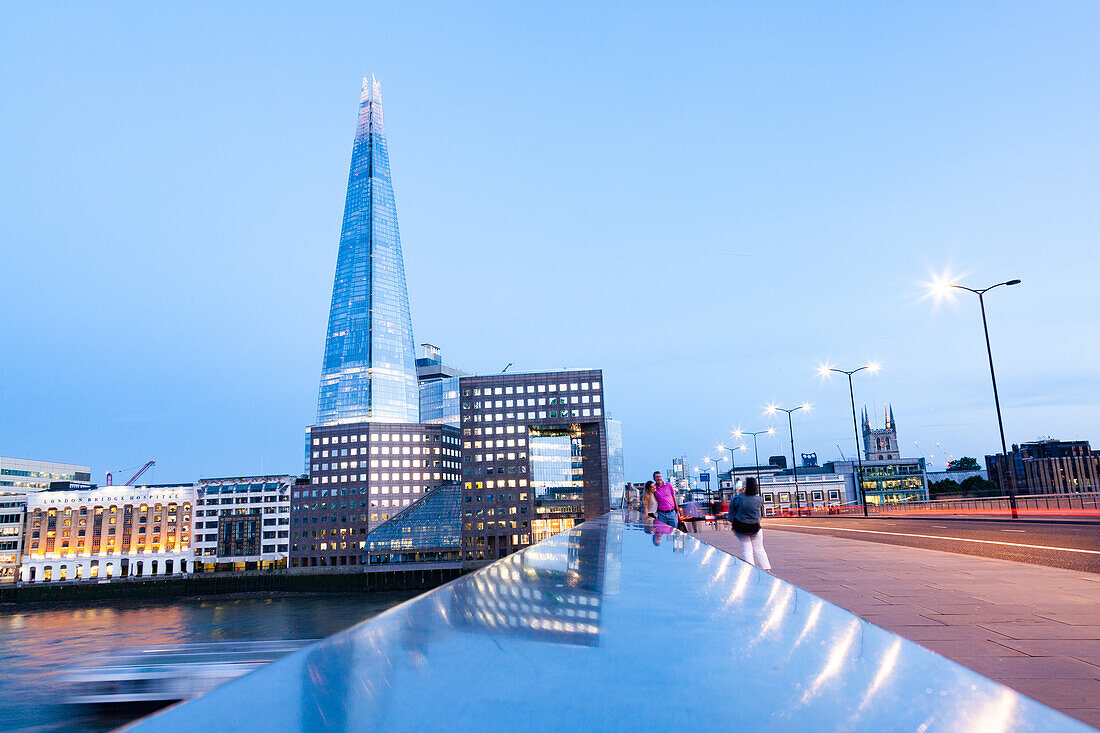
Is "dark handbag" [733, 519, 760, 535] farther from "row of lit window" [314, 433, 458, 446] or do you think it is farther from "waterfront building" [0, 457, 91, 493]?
"waterfront building" [0, 457, 91, 493]

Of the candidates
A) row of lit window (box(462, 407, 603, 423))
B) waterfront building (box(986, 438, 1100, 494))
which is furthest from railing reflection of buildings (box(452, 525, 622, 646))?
waterfront building (box(986, 438, 1100, 494))

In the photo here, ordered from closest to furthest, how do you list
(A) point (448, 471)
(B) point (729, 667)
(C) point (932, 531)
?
(B) point (729, 667) → (C) point (932, 531) → (A) point (448, 471)

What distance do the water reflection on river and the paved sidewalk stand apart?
108 feet

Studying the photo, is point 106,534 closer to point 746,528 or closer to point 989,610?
point 746,528

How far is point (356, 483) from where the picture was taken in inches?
5906

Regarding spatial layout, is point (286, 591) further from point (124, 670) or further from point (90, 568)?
point (124, 670)

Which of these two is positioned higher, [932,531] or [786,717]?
[786,717]

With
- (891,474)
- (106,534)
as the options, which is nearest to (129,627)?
(106,534)

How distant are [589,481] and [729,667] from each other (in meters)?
142

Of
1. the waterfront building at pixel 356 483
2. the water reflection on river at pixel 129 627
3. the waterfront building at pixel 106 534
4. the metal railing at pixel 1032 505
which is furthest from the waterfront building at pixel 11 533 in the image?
the metal railing at pixel 1032 505

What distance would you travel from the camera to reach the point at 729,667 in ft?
5.40

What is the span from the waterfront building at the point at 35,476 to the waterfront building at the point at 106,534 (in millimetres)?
28549

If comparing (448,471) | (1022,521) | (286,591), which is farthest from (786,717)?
(448,471)

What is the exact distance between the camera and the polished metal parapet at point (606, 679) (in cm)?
111
